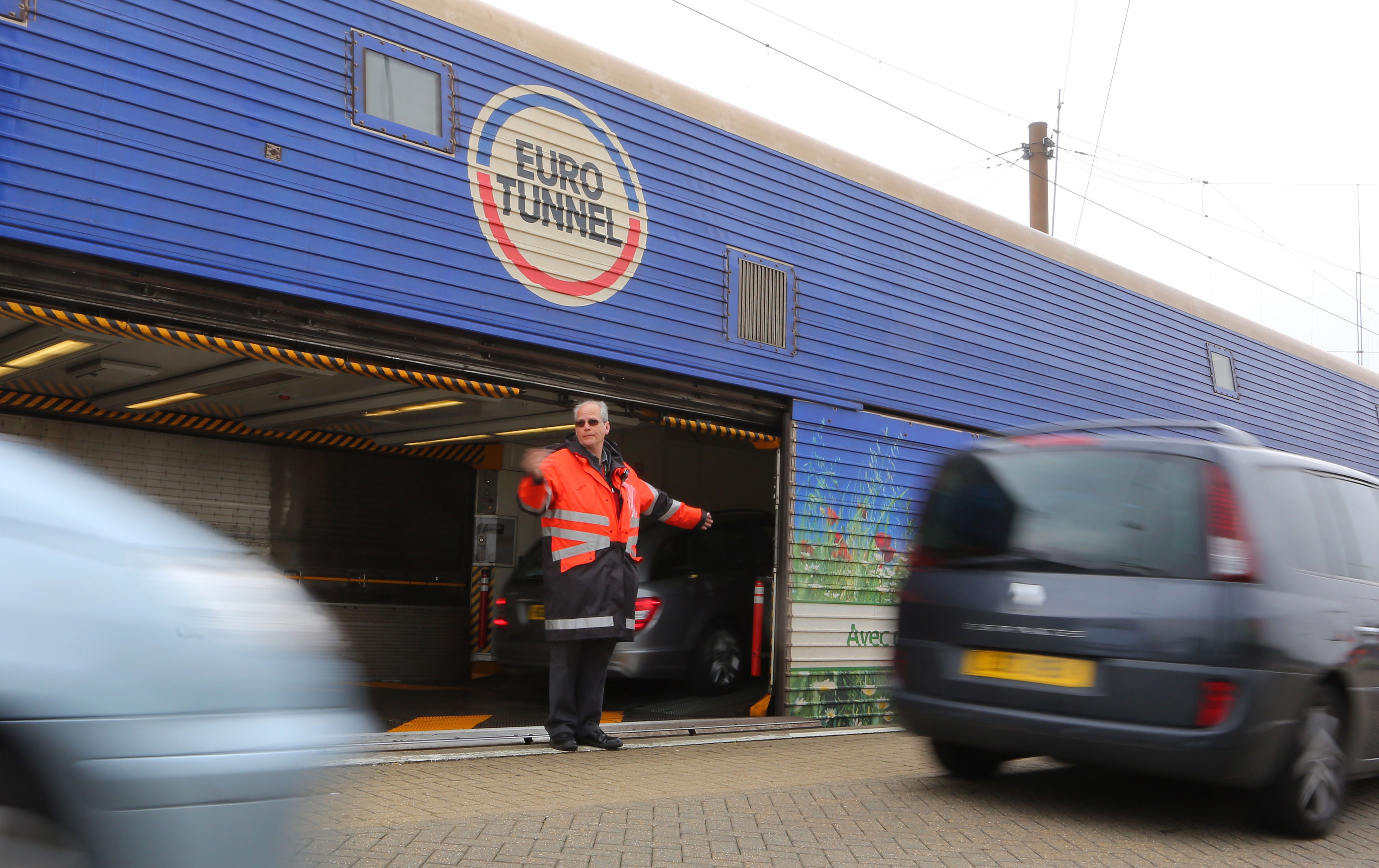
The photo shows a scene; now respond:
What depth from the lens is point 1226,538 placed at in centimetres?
482

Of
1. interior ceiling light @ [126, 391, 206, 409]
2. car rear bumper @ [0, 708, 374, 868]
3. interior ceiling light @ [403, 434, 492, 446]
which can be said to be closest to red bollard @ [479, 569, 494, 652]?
interior ceiling light @ [403, 434, 492, 446]

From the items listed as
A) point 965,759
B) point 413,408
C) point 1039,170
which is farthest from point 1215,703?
point 1039,170

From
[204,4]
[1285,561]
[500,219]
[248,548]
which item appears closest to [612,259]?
[500,219]

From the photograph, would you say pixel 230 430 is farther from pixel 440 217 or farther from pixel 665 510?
pixel 665 510

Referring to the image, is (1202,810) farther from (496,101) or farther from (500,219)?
(496,101)

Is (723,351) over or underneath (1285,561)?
over

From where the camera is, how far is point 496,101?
302 inches

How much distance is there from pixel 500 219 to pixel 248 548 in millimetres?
6453

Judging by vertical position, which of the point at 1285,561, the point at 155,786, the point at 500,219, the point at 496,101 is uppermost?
the point at 496,101

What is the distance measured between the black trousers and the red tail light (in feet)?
8.51

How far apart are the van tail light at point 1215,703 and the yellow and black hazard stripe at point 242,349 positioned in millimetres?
4738

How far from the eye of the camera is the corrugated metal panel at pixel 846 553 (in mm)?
9391

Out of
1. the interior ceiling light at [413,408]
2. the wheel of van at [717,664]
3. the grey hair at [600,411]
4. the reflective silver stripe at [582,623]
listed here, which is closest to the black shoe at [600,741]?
the reflective silver stripe at [582,623]

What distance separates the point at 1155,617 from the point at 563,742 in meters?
3.38
